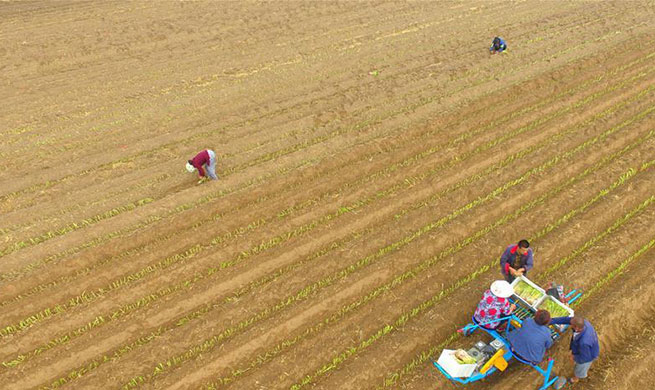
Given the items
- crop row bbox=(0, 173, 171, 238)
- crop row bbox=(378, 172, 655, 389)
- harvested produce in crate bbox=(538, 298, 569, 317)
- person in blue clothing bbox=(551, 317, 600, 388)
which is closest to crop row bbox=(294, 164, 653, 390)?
crop row bbox=(378, 172, 655, 389)

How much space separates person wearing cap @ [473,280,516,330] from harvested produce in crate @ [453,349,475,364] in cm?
65

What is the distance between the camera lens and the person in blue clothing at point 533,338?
601 cm

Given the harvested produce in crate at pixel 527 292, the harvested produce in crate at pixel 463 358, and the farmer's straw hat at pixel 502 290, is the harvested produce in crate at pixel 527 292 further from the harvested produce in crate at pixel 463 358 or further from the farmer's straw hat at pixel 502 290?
the harvested produce in crate at pixel 463 358

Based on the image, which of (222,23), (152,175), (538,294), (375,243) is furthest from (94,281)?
(222,23)

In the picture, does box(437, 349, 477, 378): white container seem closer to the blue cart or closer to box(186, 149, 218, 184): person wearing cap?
the blue cart

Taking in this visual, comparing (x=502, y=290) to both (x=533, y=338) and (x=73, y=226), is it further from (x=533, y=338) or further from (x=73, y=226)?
(x=73, y=226)

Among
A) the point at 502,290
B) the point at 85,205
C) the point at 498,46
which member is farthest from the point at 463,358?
the point at 498,46

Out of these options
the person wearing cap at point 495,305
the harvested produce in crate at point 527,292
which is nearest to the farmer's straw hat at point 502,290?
the person wearing cap at point 495,305

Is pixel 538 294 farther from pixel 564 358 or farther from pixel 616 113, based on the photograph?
pixel 616 113

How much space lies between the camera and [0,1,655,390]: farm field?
295 inches

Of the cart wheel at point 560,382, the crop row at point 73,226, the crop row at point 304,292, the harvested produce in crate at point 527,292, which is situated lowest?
the cart wheel at point 560,382

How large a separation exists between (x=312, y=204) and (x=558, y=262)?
19.2 feet

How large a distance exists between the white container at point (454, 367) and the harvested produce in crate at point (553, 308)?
1.68 metres

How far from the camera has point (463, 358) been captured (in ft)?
21.1
